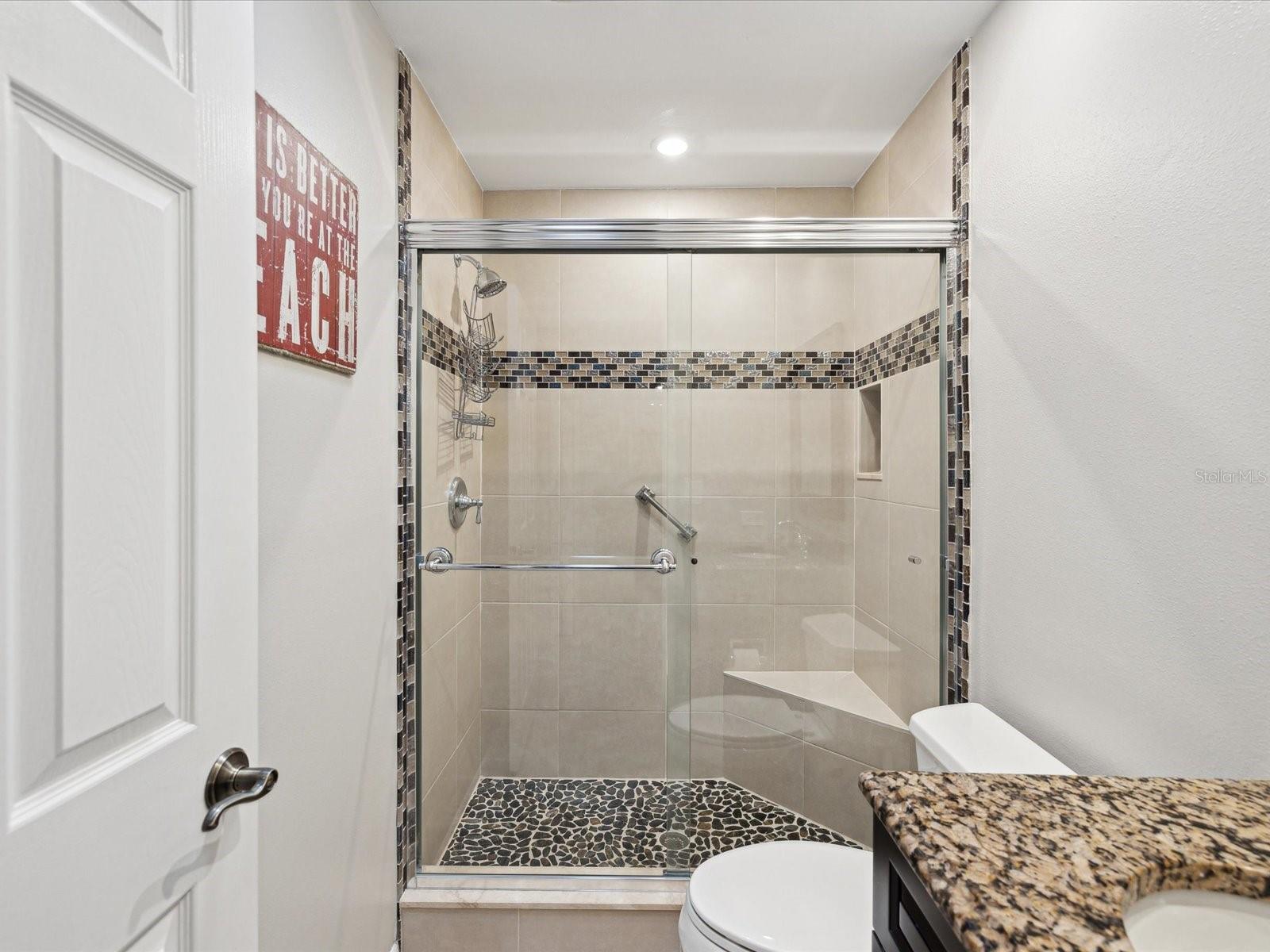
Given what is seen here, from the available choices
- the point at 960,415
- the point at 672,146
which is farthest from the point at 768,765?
the point at 672,146

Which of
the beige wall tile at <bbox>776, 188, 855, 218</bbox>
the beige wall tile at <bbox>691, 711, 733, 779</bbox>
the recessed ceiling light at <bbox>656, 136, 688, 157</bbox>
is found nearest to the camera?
the beige wall tile at <bbox>691, 711, 733, 779</bbox>

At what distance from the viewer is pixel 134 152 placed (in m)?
0.58

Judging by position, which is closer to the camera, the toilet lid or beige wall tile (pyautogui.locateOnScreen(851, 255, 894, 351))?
the toilet lid

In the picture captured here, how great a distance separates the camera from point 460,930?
1.62 meters

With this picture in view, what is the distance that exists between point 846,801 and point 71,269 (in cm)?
206

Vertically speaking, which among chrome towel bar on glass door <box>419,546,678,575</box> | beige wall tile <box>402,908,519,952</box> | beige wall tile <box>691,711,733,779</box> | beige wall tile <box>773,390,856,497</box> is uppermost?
beige wall tile <box>773,390,856,497</box>

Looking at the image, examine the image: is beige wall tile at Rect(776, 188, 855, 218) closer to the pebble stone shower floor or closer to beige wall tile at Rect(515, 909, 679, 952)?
the pebble stone shower floor

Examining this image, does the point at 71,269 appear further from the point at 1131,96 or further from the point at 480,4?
the point at 1131,96

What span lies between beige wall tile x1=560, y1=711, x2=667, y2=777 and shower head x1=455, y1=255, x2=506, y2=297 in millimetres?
1251

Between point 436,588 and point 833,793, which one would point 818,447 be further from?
point 436,588

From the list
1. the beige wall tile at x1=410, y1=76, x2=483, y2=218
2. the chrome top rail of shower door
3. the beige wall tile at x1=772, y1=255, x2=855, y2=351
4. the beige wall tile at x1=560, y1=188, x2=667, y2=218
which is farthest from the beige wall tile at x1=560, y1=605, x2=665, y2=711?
the beige wall tile at x1=560, y1=188, x2=667, y2=218

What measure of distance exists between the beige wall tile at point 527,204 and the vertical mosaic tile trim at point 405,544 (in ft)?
2.71

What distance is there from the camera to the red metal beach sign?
102 centimetres

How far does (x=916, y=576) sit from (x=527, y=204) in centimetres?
205
